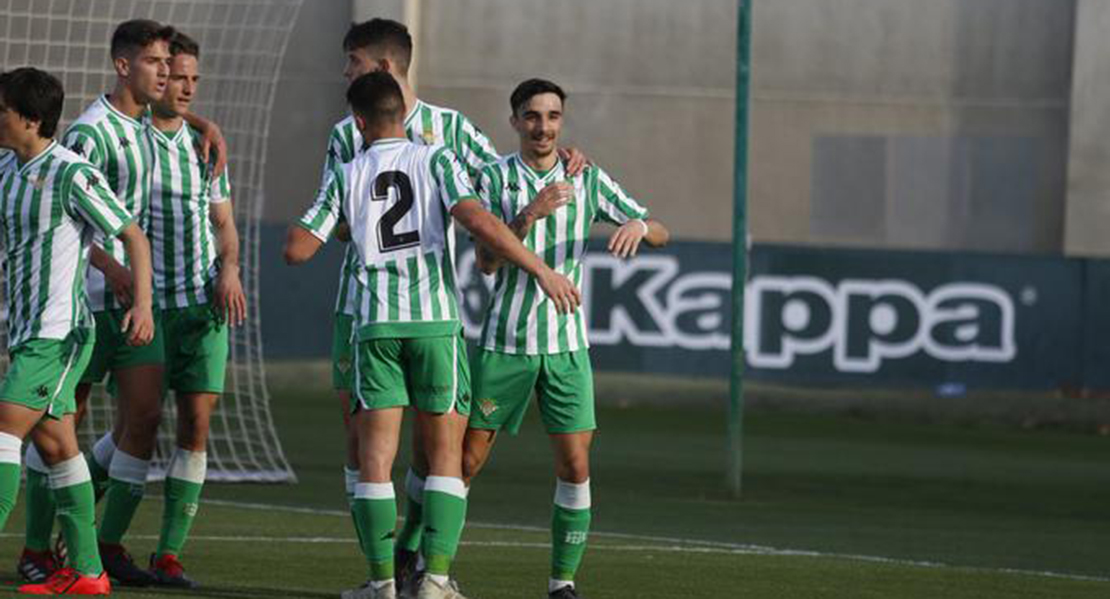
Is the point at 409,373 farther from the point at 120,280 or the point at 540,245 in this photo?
the point at 120,280

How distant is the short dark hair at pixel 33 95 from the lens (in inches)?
309

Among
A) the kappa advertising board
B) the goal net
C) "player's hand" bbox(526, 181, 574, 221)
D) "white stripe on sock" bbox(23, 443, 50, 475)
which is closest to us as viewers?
"player's hand" bbox(526, 181, 574, 221)

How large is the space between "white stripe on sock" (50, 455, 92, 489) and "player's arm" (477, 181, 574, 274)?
157 centimetres

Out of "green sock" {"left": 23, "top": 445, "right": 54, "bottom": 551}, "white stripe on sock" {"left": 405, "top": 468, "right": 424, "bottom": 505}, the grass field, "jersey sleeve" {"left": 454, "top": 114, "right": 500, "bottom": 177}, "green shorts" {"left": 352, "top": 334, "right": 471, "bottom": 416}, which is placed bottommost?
the grass field

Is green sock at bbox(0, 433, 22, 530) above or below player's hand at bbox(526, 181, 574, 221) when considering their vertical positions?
below

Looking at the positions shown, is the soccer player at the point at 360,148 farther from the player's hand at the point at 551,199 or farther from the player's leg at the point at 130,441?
the player's leg at the point at 130,441

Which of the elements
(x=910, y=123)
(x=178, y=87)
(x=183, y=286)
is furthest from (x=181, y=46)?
(x=910, y=123)

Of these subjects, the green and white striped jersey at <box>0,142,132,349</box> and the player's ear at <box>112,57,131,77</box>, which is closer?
the green and white striped jersey at <box>0,142,132,349</box>

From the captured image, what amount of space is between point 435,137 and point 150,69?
1135mm

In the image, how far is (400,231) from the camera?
26.4 ft

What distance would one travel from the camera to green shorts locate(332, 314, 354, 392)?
8.73 metres

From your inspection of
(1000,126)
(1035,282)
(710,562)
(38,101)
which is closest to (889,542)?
(710,562)

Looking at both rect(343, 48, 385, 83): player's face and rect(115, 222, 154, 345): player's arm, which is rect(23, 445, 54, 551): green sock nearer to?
rect(115, 222, 154, 345): player's arm

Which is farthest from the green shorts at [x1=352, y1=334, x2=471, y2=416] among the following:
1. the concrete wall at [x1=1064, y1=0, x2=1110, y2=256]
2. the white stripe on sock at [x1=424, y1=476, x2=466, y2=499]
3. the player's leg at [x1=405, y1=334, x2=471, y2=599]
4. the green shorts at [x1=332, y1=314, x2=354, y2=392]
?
the concrete wall at [x1=1064, y1=0, x2=1110, y2=256]
